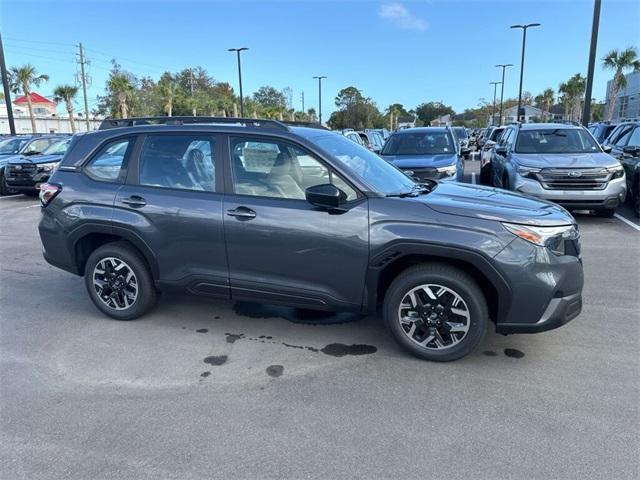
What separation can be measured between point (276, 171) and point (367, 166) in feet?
2.65

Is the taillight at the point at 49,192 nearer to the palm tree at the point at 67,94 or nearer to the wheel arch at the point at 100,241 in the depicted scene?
the wheel arch at the point at 100,241

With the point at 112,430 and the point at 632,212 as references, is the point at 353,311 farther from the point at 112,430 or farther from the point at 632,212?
the point at 632,212

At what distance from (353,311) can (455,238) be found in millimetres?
1013

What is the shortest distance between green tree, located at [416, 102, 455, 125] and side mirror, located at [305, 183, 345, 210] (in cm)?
9336

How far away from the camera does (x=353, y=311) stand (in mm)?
3908

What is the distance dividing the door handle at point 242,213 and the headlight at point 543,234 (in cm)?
195

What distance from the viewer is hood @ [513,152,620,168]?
28.1 feet

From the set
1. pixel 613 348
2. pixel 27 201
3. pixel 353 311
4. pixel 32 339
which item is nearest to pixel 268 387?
pixel 353 311

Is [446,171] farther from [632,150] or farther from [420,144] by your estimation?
[632,150]

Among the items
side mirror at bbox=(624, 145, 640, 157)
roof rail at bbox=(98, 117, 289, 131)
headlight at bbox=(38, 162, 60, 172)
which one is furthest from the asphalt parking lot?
headlight at bbox=(38, 162, 60, 172)

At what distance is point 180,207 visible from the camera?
13.8ft

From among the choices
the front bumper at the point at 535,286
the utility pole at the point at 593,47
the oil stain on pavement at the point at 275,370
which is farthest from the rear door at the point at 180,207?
the utility pole at the point at 593,47

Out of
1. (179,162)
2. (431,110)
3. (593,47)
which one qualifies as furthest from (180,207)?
(431,110)

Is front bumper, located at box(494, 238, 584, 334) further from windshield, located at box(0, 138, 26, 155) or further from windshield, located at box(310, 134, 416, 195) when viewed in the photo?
windshield, located at box(0, 138, 26, 155)
